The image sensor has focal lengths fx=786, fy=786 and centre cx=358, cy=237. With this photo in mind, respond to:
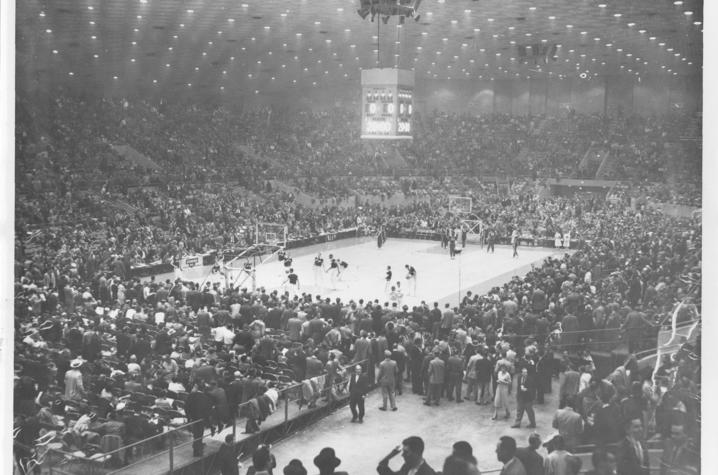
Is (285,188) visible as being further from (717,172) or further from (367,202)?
(717,172)

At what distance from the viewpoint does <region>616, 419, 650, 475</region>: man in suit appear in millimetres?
9344

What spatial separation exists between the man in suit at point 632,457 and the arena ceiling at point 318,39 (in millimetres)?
12995

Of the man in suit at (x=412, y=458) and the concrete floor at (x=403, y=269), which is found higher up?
the concrete floor at (x=403, y=269)

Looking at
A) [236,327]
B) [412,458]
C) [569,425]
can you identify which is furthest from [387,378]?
[412,458]

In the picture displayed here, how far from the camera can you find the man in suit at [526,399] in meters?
13.6

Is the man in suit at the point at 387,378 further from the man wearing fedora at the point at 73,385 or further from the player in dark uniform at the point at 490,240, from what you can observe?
the player in dark uniform at the point at 490,240

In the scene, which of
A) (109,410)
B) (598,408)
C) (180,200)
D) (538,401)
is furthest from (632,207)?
(109,410)

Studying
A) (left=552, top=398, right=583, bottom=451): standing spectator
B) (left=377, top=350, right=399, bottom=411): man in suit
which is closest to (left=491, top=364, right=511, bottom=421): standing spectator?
(left=377, top=350, right=399, bottom=411): man in suit

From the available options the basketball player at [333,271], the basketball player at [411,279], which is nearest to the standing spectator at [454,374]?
the basketball player at [411,279]

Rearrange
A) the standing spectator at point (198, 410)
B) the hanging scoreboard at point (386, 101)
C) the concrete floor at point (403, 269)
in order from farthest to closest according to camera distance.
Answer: the hanging scoreboard at point (386, 101), the concrete floor at point (403, 269), the standing spectator at point (198, 410)

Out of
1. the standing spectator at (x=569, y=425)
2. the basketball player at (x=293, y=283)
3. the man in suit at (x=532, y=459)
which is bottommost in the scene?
the standing spectator at (x=569, y=425)

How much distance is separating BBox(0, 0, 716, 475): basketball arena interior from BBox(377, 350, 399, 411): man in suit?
0.05m

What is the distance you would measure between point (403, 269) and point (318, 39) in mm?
10880

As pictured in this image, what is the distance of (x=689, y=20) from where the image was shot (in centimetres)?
2869
